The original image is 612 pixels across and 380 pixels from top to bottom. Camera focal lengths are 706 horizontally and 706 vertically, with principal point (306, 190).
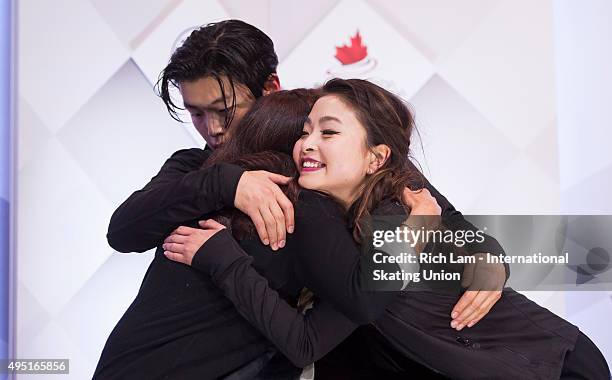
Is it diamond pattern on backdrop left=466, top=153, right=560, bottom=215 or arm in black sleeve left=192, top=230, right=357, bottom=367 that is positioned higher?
arm in black sleeve left=192, top=230, right=357, bottom=367

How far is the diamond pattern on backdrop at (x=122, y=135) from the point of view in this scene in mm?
1966

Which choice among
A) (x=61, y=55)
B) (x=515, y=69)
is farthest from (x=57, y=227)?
(x=515, y=69)

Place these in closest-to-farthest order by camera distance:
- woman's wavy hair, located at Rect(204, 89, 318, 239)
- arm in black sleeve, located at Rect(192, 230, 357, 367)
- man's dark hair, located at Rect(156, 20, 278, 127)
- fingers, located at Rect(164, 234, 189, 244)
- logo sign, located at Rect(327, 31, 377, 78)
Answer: arm in black sleeve, located at Rect(192, 230, 357, 367), fingers, located at Rect(164, 234, 189, 244), woman's wavy hair, located at Rect(204, 89, 318, 239), man's dark hair, located at Rect(156, 20, 278, 127), logo sign, located at Rect(327, 31, 377, 78)

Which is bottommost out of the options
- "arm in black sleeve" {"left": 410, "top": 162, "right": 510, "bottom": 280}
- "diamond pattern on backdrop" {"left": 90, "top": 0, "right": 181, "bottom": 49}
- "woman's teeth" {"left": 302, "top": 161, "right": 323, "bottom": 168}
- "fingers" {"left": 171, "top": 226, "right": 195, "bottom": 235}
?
"arm in black sleeve" {"left": 410, "top": 162, "right": 510, "bottom": 280}

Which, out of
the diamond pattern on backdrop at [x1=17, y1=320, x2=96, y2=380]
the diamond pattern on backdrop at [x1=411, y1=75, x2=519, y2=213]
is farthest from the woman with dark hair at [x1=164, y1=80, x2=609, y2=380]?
the diamond pattern on backdrop at [x1=17, y1=320, x2=96, y2=380]

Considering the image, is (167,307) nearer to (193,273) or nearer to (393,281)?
(193,273)

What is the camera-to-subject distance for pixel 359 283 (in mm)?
1348

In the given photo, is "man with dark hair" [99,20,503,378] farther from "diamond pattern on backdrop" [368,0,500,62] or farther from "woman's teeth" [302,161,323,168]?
"diamond pattern on backdrop" [368,0,500,62]

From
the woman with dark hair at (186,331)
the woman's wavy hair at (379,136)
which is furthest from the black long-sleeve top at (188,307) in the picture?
the woman's wavy hair at (379,136)

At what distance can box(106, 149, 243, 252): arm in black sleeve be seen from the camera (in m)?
1.41

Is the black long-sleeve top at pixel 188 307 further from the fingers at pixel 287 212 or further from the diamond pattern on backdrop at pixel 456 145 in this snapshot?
the diamond pattern on backdrop at pixel 456 145

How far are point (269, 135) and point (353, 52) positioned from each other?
571 mm

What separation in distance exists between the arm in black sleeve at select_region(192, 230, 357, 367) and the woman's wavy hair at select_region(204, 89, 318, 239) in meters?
0.23

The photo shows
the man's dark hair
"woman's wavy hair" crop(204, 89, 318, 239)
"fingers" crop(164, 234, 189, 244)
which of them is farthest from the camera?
the man's dark hair
